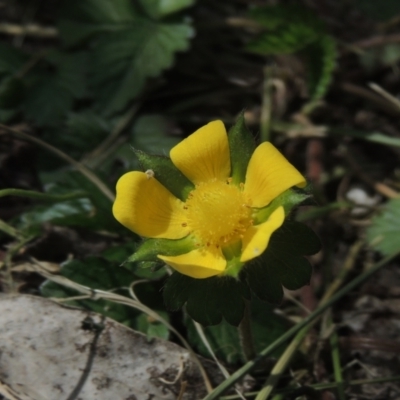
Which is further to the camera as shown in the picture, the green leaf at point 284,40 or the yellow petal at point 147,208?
the green leaf at point 284,40

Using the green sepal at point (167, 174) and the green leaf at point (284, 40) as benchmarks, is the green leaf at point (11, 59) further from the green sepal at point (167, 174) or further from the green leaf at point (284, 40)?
the green sepal at point (167, 174)

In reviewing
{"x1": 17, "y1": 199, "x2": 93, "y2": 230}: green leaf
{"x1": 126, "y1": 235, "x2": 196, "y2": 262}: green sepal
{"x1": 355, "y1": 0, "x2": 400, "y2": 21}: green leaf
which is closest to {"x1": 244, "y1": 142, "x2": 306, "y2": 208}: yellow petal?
{"x1": 126, "y1": 235, "x2": 196, "y2": 262}: green sepal

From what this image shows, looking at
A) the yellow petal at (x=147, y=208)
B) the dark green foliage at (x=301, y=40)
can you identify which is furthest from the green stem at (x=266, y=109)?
the yellow petal at (x=147, y=208)

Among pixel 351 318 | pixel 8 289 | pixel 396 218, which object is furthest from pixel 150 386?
pixel 396 218

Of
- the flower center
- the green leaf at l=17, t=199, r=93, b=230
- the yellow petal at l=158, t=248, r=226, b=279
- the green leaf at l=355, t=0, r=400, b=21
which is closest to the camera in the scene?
the yellow petal at l=158, t=248, r=226, b=279

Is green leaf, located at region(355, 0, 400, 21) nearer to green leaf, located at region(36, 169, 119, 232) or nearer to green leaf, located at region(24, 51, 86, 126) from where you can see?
green leaf, located at region(24, 51, 86, 126)

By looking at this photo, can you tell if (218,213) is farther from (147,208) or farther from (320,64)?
(320,64)
